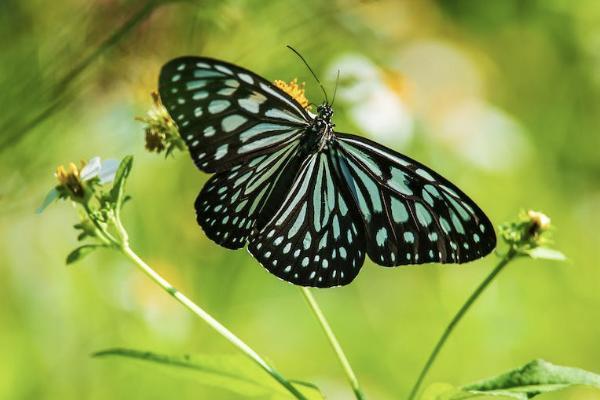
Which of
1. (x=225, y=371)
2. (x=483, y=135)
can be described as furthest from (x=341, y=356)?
(x=483, y=135)

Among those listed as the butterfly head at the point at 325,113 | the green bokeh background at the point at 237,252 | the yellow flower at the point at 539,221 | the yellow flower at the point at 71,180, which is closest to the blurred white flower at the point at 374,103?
the green bokeh background at the point at 237,252

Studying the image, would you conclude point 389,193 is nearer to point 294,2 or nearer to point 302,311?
point 294,2

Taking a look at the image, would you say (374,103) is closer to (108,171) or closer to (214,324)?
(108,171)

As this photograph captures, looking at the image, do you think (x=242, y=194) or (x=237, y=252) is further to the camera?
(x=237, y=252)

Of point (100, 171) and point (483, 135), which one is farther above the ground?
point (483, 135)

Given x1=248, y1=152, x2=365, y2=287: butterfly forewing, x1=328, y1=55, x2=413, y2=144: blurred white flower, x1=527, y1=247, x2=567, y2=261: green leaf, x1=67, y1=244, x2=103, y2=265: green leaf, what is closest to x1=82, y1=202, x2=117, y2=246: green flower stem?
x1=67, y1=244, x2=103, y2=265: green leaf

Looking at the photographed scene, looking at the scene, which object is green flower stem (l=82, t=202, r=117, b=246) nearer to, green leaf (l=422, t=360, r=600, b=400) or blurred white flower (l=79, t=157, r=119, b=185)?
blurred white flower (l=79, t=157, r=119, b=185)

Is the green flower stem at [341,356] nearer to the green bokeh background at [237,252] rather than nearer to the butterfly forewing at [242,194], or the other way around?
the butterfly forewing at [242,194]

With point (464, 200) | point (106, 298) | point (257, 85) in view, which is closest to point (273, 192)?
point (257, 85)
